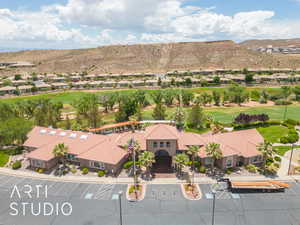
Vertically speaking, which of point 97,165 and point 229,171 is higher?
point 97,165

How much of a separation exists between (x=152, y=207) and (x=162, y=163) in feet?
40.3

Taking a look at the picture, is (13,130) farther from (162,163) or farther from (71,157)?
(162,163)

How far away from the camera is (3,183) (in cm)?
3600

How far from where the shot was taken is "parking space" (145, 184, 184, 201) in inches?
1252

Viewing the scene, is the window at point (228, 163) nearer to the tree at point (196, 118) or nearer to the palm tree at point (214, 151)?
the palm tree at point (214, 151)

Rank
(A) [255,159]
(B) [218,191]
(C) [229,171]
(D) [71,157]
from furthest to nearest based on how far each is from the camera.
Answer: (D) [71,157]
(A) [255,159]
(C) [229,171]
(B) [218,191]

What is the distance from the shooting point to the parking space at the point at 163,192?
31812mm

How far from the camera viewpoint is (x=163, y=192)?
33.0 metres

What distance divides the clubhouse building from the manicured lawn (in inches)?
468

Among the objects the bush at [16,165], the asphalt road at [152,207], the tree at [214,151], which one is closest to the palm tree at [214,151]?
the tree at [214,151]

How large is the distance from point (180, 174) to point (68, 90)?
104903 millimetres

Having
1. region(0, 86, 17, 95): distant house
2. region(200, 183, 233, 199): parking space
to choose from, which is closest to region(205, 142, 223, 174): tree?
region(200, 183, 233, 199): parking space

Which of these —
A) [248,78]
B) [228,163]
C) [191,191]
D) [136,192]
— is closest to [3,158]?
[136,192]

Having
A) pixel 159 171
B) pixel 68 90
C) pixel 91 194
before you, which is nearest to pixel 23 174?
pixel 91 194
